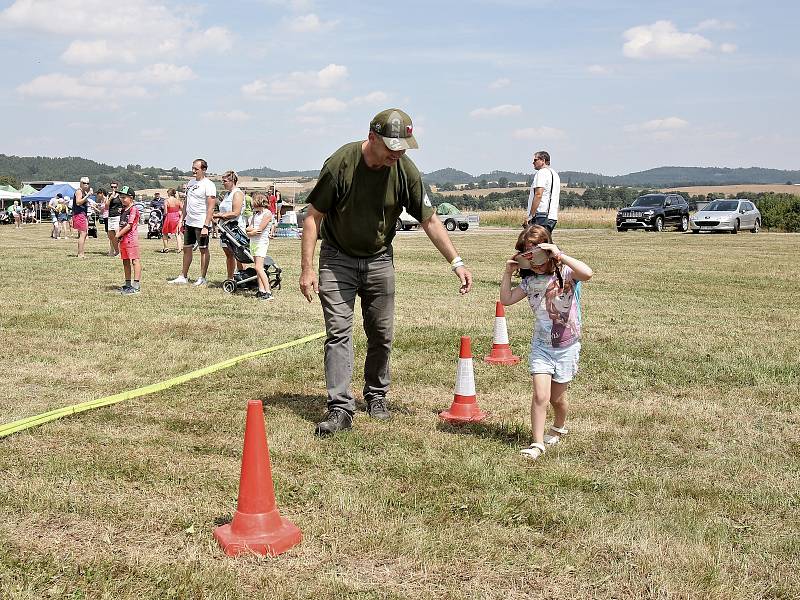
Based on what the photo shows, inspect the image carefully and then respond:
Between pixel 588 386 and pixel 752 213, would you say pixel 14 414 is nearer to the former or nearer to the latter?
pixel 588 386

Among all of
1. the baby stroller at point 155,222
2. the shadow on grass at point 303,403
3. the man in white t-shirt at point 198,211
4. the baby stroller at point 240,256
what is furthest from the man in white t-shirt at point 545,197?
the baby stroller at point 155,222

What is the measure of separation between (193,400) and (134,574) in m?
2.88

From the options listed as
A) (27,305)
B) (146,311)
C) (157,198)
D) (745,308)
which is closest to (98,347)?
(146,311)

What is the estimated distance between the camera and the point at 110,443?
201 inches

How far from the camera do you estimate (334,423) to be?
17.5 feet

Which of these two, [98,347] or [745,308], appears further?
[745,308]

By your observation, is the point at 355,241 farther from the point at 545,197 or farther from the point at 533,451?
the point at 545,197

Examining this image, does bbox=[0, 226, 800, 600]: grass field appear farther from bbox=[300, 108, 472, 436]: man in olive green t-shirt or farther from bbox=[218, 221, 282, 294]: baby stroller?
bbox=[218, 221, 282, 294]: baby stroller

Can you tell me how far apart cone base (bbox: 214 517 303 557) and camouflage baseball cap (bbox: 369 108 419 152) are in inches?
94.0

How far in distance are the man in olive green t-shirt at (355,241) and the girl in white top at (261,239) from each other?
21.3ft

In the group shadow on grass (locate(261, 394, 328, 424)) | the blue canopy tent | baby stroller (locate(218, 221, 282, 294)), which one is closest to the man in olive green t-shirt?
shadow on grass (locate(261, 394, 328, 424))

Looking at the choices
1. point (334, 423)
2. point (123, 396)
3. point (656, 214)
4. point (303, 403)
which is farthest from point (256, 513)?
point (656, 214)

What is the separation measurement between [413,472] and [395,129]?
2.04 meters

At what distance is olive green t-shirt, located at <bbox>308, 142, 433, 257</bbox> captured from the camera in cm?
525
